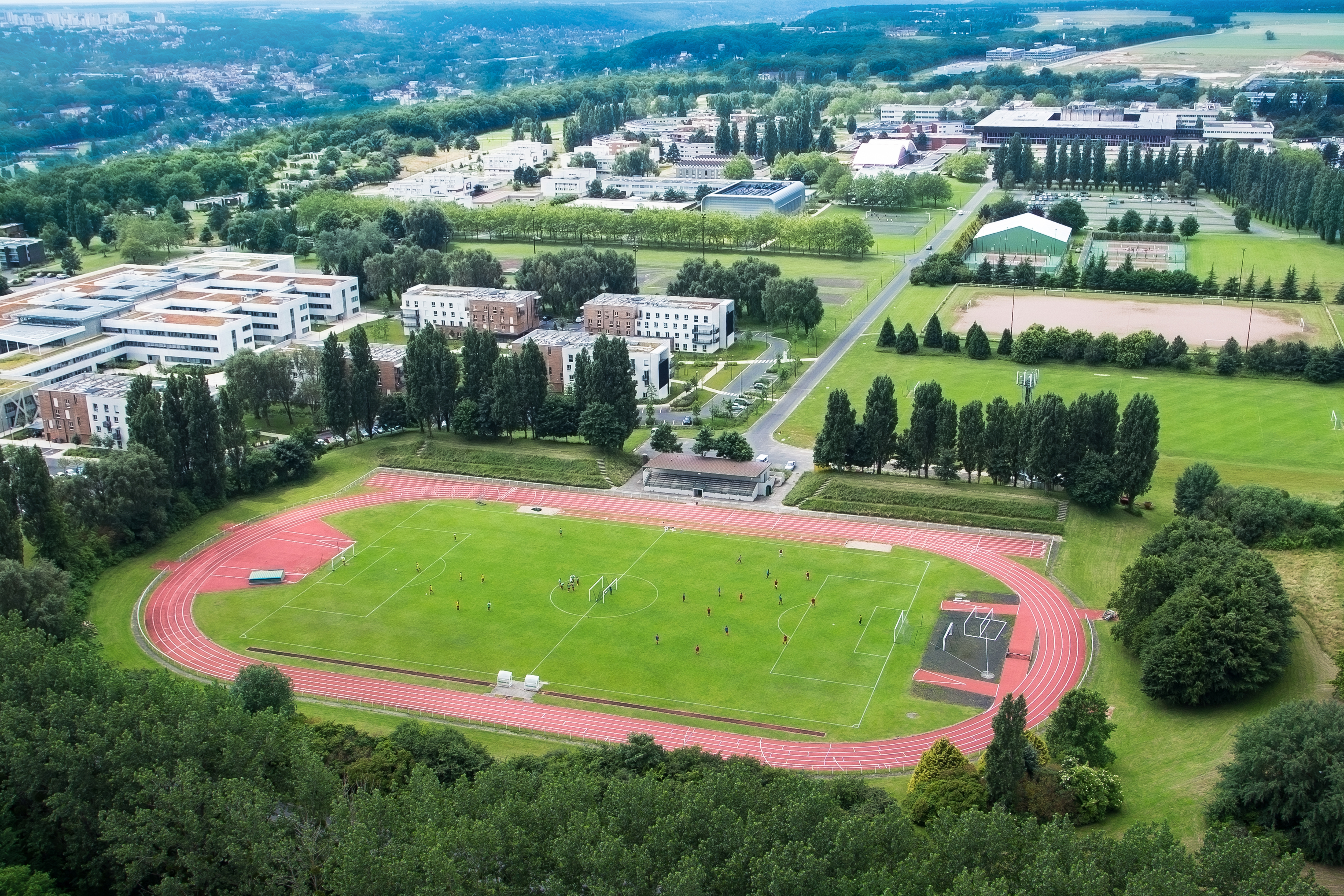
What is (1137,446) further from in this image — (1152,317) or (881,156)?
(881,156)

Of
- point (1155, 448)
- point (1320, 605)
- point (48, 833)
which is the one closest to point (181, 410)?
point (48, 833)

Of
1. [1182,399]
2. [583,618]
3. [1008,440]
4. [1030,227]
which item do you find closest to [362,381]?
[583,618]

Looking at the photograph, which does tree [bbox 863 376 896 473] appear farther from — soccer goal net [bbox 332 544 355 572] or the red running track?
soccer goal net [bbox 332 544 355 572]

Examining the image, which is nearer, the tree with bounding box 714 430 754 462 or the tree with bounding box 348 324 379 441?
the tree with bounding box 714 430 754 462

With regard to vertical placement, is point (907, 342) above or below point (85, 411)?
below

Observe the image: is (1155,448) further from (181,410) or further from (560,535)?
(181,410)

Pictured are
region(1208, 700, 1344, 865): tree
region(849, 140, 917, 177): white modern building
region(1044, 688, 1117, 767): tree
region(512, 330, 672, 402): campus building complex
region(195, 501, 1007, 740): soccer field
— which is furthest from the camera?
region(849, 140, 917, 177): white modern building

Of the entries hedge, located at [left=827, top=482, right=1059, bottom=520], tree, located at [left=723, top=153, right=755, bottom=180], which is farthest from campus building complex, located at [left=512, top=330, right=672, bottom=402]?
tree, located at [left=723, top=153, right=755, bottom=180]
